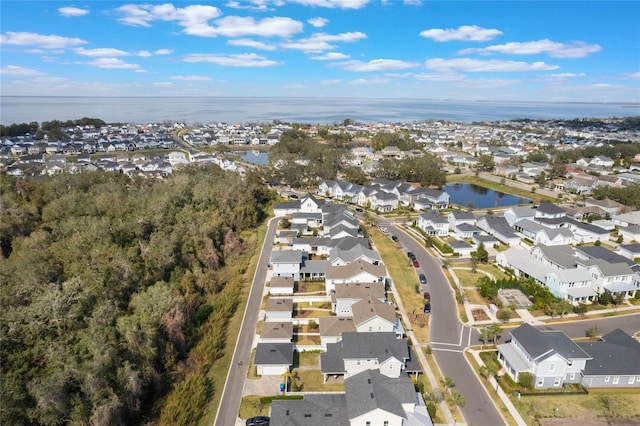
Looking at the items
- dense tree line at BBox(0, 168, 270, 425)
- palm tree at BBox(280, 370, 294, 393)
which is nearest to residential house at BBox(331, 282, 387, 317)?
palm tree at BBox(280, 370, 294, 393)

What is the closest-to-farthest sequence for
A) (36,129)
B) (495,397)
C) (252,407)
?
(252,407) → (495,397) → (36,129)

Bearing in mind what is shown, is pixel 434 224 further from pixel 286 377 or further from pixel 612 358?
pixel 286 377

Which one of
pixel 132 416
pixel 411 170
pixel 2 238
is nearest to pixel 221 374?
pixel 132 416

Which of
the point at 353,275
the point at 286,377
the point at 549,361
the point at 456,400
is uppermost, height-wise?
the point at 353,275

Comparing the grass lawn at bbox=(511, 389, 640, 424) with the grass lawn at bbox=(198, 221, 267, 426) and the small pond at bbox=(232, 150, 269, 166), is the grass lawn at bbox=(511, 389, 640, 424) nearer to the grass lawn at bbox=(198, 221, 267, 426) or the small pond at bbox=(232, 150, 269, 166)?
the grass lawn at bbox=(198, 221, 267, 426)

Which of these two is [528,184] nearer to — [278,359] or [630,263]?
[630,263]

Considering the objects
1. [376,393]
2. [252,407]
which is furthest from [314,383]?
[376,393]

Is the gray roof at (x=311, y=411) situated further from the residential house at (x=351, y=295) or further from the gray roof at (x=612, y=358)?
the gray roof at (x=612, y=358)
